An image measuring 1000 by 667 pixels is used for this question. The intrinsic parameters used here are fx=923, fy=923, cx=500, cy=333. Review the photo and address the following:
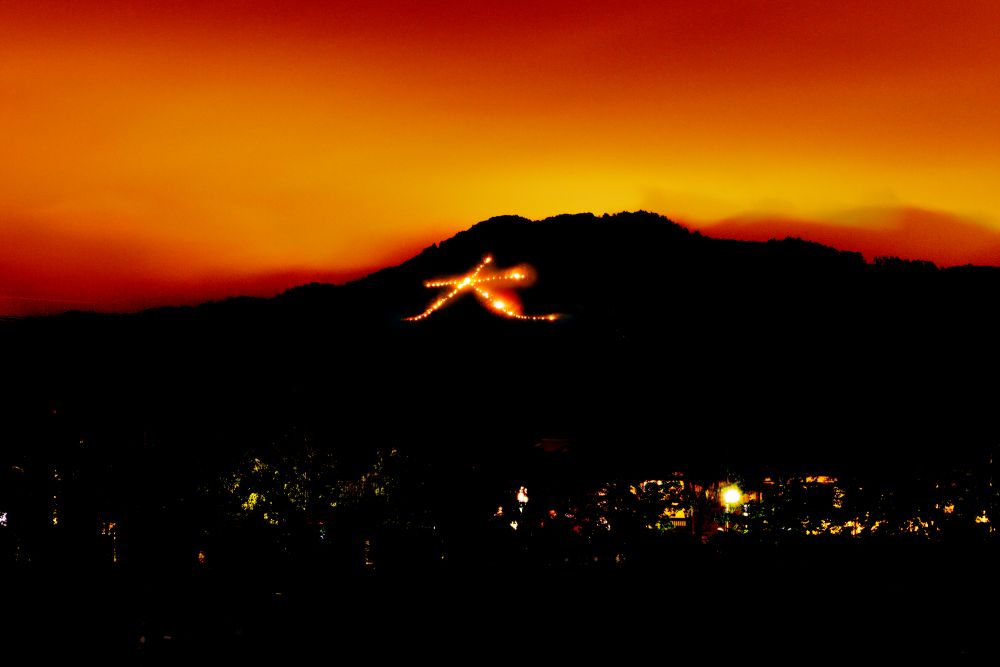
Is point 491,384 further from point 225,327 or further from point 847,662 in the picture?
point 225,327

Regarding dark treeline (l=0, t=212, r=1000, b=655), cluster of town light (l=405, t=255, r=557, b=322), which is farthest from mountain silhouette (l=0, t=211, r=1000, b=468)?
cluster of town light (l=405, t=255, r=557, b=322)

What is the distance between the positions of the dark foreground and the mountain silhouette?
117cm

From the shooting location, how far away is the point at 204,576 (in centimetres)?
923

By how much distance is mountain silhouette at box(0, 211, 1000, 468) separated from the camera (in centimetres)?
1008

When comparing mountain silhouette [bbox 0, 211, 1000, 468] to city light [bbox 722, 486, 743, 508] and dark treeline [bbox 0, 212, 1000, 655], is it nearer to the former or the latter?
dark treeline [bbox 0, 212, 1000, 655]

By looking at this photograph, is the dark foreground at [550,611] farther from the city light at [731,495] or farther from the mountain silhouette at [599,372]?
the mountain silhouette at [599,372]

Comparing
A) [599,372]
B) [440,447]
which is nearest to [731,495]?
[440,447]

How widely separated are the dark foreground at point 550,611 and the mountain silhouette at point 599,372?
46.2 inches

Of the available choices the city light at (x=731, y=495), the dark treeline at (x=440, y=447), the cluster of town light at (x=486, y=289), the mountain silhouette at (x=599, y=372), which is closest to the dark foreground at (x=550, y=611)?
the dark treeline at (x=440, y=447)

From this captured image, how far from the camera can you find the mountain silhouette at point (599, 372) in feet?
33.1

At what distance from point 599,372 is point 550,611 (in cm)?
693

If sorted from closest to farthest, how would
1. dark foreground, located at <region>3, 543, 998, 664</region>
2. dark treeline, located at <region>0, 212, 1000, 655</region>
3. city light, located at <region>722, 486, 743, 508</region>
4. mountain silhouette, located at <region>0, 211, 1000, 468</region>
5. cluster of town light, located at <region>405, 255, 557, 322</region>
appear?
dark foreground, located at <region>3, 543, 998, 664</region>, dark treeline, located at <region>0, 212, 1000, 655</region>, city light, located at <region>722, 486, 743, 508</region>, mountain silhouette, located at <region>0, 211, 1000, 468</region>, cluster of town light, located at <region>405, 255, 557, 322</region>

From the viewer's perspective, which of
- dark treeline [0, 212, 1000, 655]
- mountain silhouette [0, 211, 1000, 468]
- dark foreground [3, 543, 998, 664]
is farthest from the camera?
mountain silhouette [0, 211, 1000, 468]

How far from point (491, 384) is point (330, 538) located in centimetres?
315
